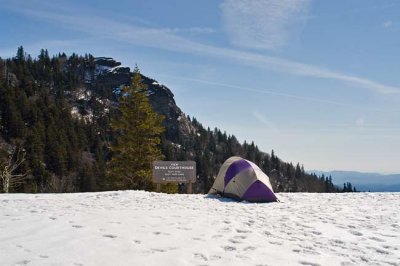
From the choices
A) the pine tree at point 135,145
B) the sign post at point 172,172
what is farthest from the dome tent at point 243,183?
the pine tree at point 135,145

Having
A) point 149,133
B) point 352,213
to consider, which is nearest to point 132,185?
point 149,133

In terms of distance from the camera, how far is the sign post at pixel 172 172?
18.6 metres

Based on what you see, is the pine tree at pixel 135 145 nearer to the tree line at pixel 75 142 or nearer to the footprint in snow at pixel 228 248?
the tree line at pixel 75 142

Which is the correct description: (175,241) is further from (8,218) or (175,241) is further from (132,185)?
(132,185)

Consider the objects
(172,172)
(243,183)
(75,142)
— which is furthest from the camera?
(75,142)

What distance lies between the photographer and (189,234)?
811 cm

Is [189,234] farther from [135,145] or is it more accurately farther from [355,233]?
[135,145]

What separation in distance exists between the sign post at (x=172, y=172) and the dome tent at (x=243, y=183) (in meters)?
1.88

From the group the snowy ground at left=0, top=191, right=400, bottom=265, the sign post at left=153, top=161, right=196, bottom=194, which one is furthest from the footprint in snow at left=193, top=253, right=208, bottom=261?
the sign post at left=153, top=161, right=196, bottom=194

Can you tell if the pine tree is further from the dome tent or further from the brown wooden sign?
the dome tent

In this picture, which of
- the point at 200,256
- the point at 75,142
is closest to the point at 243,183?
the point at 200,256

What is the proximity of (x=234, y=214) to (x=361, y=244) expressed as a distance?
444cm

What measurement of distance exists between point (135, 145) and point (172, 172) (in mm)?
8103

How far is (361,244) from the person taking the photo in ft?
25.8
